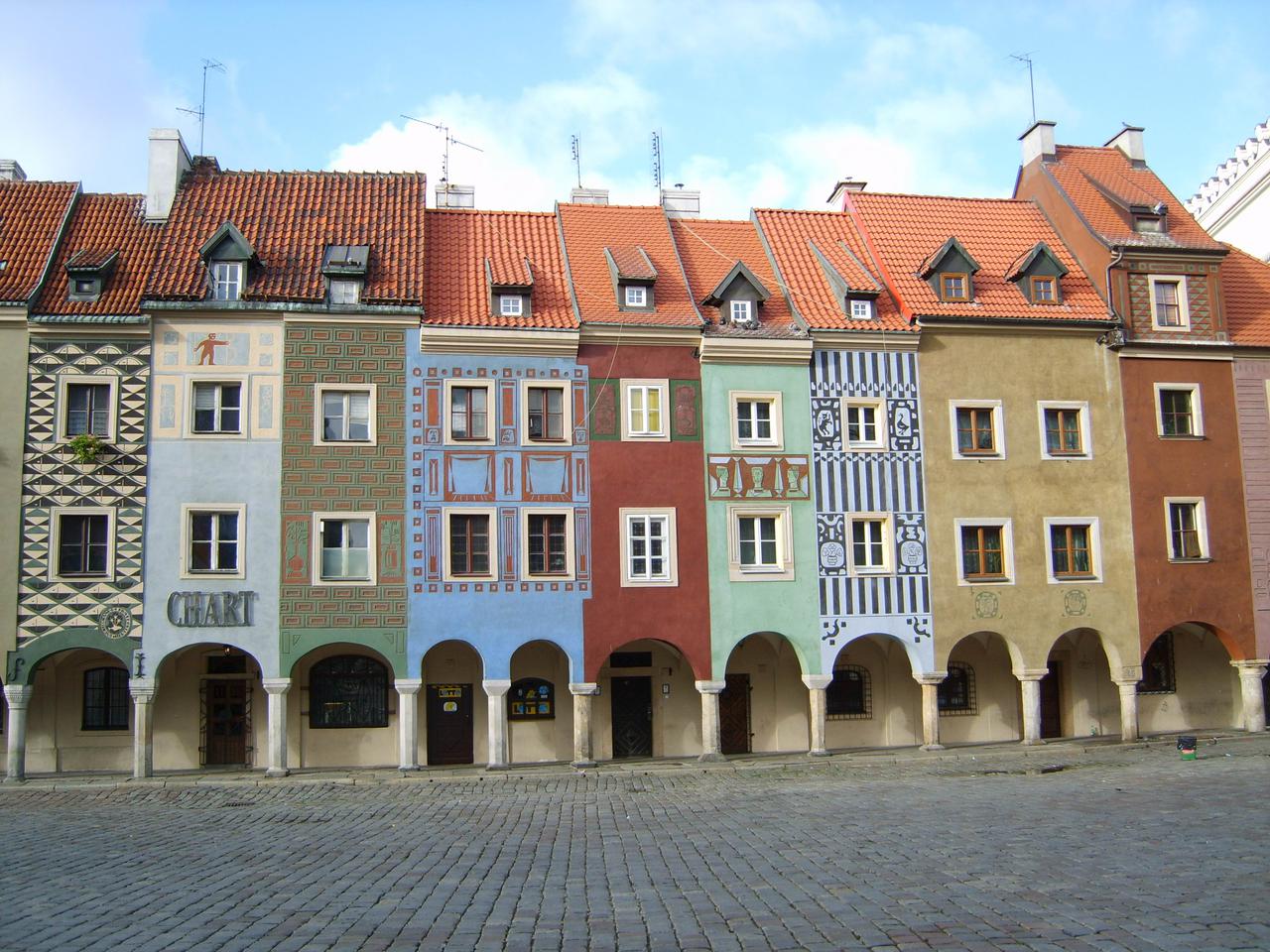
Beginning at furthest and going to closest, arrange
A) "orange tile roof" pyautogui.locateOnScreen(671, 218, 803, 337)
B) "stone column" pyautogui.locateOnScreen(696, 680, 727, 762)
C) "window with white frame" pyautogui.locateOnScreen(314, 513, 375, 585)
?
"orange tile roof" pyautogui.locateOnScreen(671, 218, 803, 337) < "stone column" pyautogui.locateOnScreen(696, 680, 727, 762) < "window with white frame" pyautogui.locateOnScreen(314, 513, 375, 585)

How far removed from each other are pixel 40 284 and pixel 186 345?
3.75 meters

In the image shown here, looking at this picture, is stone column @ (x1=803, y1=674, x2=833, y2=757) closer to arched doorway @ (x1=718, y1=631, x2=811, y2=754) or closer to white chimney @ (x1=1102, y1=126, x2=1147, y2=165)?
arched doorway @ (x1=718, y1=631, x2=811, y2=754)

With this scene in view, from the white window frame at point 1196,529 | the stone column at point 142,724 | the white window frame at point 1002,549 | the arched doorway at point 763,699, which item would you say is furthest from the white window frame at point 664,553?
the white window frame at point 1196,529

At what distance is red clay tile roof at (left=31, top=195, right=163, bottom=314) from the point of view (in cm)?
2798

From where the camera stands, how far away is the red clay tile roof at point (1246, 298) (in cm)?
3234

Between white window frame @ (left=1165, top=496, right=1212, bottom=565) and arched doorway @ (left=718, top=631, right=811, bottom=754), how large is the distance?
10.3 m

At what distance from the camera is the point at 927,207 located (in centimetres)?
3478

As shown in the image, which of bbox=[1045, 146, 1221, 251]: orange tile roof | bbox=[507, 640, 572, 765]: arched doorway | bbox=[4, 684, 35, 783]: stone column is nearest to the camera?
bbox=[4, 684, 35, 783]: stone column

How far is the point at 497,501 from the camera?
93.9 ft

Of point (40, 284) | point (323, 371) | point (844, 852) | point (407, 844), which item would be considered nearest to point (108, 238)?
point (40, 284)

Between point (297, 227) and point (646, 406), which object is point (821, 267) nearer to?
point (646, 406)

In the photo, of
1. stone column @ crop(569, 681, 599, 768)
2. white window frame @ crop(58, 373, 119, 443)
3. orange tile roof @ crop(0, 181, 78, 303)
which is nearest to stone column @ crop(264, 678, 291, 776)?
stone column @ crop(569, 681, 599, 768)

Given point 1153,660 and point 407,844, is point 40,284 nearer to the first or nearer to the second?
point 407,844

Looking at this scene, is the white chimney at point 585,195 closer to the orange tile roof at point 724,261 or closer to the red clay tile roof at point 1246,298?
the orange tile roof at point 724,261
